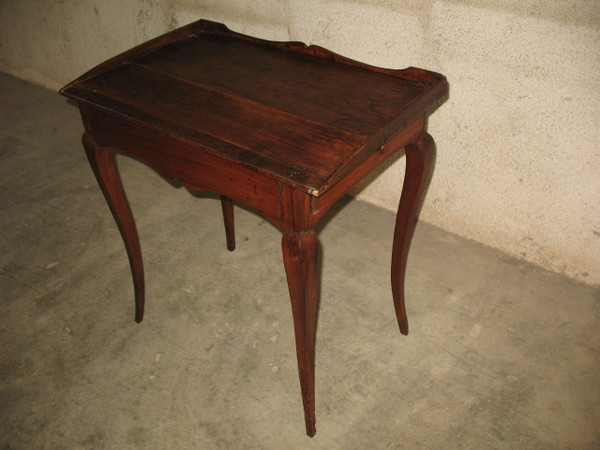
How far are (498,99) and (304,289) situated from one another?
0.96 metres

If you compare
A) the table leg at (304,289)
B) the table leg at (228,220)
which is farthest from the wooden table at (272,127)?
the table leg at (228,220)

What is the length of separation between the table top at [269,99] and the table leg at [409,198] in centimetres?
10

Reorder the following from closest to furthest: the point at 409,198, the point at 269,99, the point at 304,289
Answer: the point at 304,289
the point at 269,99
the point at 409,198

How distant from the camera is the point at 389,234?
6.42ft

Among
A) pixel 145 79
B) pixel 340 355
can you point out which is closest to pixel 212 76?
pixel 145 79

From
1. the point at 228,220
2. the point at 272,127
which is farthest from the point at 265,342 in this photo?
the point at 272,127

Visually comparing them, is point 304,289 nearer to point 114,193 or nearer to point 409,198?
point 409,198

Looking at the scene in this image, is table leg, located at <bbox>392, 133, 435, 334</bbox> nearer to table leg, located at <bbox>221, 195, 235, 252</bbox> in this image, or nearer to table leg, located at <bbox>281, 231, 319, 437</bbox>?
table leg, located at <bbox>281, 231, 319, 437</bbox>

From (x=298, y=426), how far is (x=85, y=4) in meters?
2.27

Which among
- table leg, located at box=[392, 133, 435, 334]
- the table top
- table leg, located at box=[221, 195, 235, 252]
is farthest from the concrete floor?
the table top

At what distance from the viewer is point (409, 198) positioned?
132 centimetres

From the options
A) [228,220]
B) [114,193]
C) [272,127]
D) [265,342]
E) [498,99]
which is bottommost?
[265,342]

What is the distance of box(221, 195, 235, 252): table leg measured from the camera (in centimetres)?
178

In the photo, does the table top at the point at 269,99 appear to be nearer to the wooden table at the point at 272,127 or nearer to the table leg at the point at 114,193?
the wooden table at the point at 272,127
